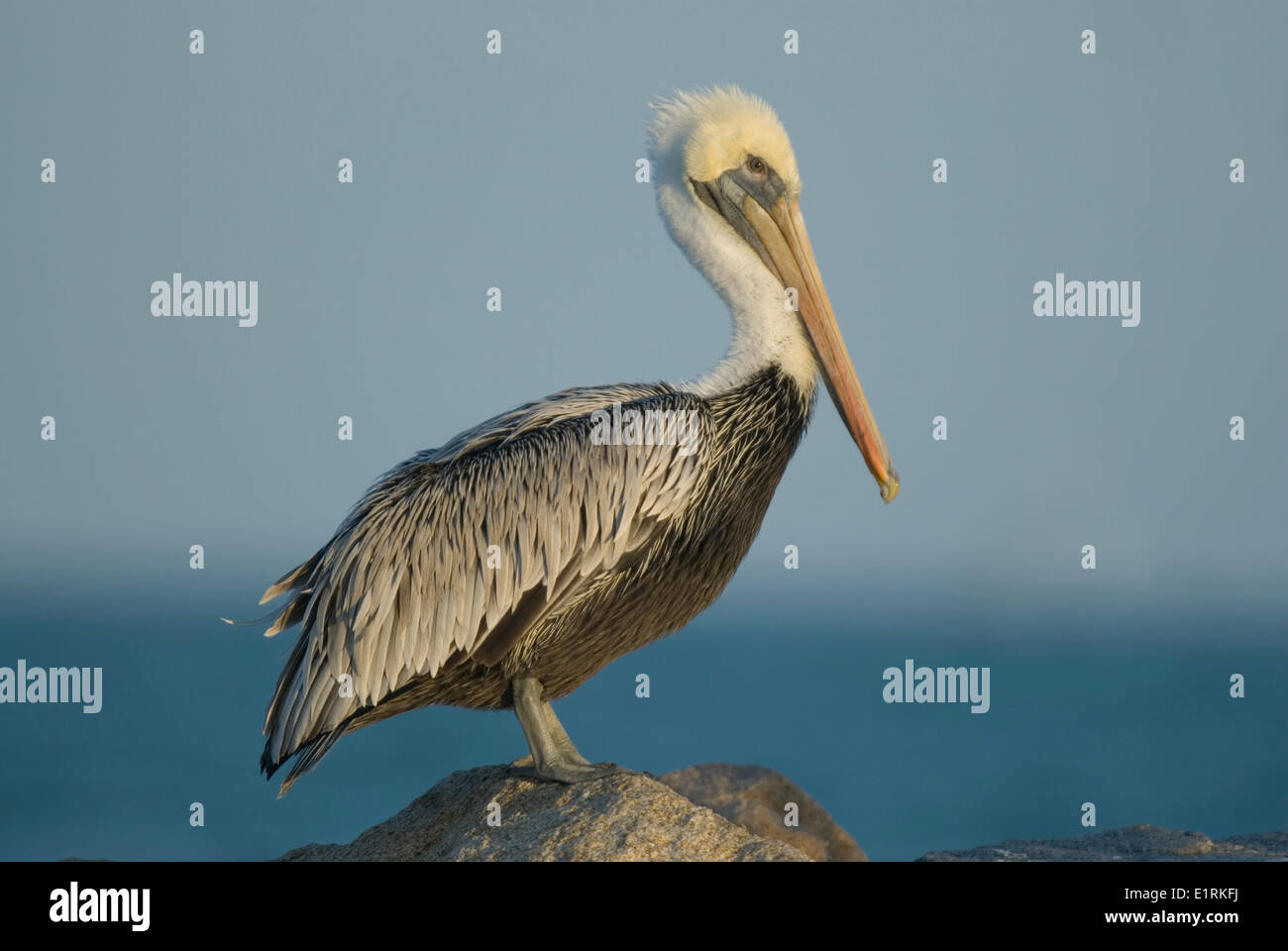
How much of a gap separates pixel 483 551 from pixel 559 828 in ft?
4.72

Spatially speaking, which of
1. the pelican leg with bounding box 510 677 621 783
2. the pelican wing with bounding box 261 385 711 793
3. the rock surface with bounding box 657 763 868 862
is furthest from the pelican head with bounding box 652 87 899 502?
the rock surface with bounding box 657 763 868 862

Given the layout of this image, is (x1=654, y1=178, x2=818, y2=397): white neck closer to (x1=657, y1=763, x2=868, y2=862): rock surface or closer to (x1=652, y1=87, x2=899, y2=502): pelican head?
(x1=652, y1=87, x2=899, y2=502): pelican head

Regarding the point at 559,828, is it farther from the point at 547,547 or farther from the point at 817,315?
the point at 817,315

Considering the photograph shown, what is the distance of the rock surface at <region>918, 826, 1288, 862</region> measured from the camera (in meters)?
7.70

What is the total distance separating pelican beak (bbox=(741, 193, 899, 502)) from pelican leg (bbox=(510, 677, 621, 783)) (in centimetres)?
204

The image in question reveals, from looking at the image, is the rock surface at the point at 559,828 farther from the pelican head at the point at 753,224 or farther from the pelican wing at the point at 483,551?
the pelican head at the point at 753,224

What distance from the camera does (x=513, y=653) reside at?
6.93 metres

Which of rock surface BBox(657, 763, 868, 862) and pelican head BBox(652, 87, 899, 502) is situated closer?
pelican head BBox(652, 87, 899, 502)

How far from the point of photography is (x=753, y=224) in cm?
778

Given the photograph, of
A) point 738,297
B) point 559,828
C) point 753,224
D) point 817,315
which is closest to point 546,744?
point 559,828

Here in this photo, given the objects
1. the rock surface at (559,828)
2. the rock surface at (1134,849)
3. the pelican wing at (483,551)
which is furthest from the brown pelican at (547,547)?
the rock surface at (1134,849)

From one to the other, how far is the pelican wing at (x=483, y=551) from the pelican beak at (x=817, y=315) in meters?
0.90
